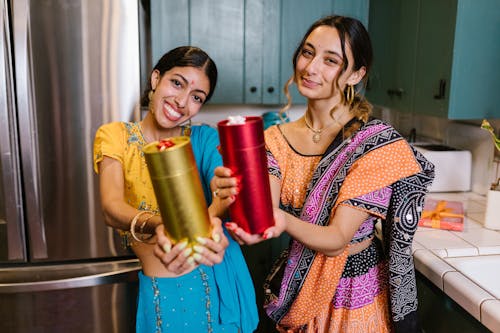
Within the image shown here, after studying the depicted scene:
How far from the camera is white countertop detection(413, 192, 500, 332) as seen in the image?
3.67 ft

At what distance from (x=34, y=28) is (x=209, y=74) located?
95cm

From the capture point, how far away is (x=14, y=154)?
1778 millimetres

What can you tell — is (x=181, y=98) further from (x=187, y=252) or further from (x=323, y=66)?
(x=187, y=252)

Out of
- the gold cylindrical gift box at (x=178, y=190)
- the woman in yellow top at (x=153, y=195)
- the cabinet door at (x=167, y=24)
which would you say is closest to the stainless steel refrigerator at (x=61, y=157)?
the cabinet door at (x=167, y=24)

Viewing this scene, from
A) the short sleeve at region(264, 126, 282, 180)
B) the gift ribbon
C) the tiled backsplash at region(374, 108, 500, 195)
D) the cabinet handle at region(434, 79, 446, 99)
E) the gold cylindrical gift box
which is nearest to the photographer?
the gold cylindrical gift box

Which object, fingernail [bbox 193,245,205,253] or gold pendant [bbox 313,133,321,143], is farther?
gold pendant [bbox 313,133,321,143]

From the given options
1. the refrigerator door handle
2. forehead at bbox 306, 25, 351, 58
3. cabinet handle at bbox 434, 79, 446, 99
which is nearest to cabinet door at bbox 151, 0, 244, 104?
the refrigerator door handle

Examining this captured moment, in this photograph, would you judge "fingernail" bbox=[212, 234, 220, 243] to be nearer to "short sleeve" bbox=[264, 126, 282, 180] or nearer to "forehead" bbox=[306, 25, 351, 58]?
"short sleeve" bbox=[264, 126, 282, 180]

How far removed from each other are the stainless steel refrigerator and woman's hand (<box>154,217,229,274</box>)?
1187 mm

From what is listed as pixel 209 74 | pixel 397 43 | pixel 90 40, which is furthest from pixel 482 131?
pixel 90 40

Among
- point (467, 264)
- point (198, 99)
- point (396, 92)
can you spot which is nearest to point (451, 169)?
point (396, 92)

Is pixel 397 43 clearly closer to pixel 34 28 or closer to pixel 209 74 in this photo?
pixel 209 74

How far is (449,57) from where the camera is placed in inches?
68.7

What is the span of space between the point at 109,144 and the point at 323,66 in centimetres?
55
